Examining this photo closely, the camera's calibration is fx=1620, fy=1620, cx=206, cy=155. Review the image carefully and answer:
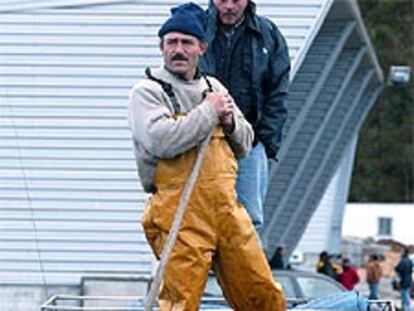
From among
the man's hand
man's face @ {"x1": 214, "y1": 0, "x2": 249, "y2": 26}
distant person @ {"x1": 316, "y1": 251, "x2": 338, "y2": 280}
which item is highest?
man's face @ {"x1": 214, "y1": 0, "x2": 249, "y2": 26}

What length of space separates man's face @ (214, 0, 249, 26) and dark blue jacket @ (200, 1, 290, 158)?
1.4 inches

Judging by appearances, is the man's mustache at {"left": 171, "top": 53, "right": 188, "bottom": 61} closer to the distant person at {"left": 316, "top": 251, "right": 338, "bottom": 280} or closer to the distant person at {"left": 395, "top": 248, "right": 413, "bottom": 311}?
the distant person at {"left": 316, "top": 251, "right": 338, "bottom": 280}

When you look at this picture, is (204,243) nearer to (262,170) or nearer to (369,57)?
(262,170)

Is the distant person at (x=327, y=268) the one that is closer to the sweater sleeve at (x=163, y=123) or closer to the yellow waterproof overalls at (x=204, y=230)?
the yellow waterproof overalls at (x=204, y=230)

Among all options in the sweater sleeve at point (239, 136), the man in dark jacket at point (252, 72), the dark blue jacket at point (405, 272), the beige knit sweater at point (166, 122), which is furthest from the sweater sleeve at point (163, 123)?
the dark blue jacket at point (405, 272)

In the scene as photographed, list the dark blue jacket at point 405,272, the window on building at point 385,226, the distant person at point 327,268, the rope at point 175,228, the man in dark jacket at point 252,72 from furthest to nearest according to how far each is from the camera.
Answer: the window on building at point 385,226 → the dark blue jacket at point 405,272 → the distant person at point 327,268 → the man in dark jacket at point 252,72 → the rope at point 175,228

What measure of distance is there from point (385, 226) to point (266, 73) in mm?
59179

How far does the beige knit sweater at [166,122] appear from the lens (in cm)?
696

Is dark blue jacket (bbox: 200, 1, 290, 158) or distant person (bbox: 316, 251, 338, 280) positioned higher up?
dark blue jacket (bbox: 200, 1, 290, 158)

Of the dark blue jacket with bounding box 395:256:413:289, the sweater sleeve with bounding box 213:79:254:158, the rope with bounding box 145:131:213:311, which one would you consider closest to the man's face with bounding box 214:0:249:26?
the sweater sleeve with bounding box 213:79:254:158

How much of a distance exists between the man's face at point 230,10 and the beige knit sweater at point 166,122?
1.06m

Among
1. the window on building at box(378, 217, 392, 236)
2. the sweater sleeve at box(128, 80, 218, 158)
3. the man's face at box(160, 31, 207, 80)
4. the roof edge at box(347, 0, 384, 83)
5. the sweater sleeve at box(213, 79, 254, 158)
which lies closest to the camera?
the sweater sleeve at box(128, 80, 218, 158)

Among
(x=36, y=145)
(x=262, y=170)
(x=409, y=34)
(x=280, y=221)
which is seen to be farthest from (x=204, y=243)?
(x=409, y=34)

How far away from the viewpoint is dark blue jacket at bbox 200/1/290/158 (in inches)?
330
